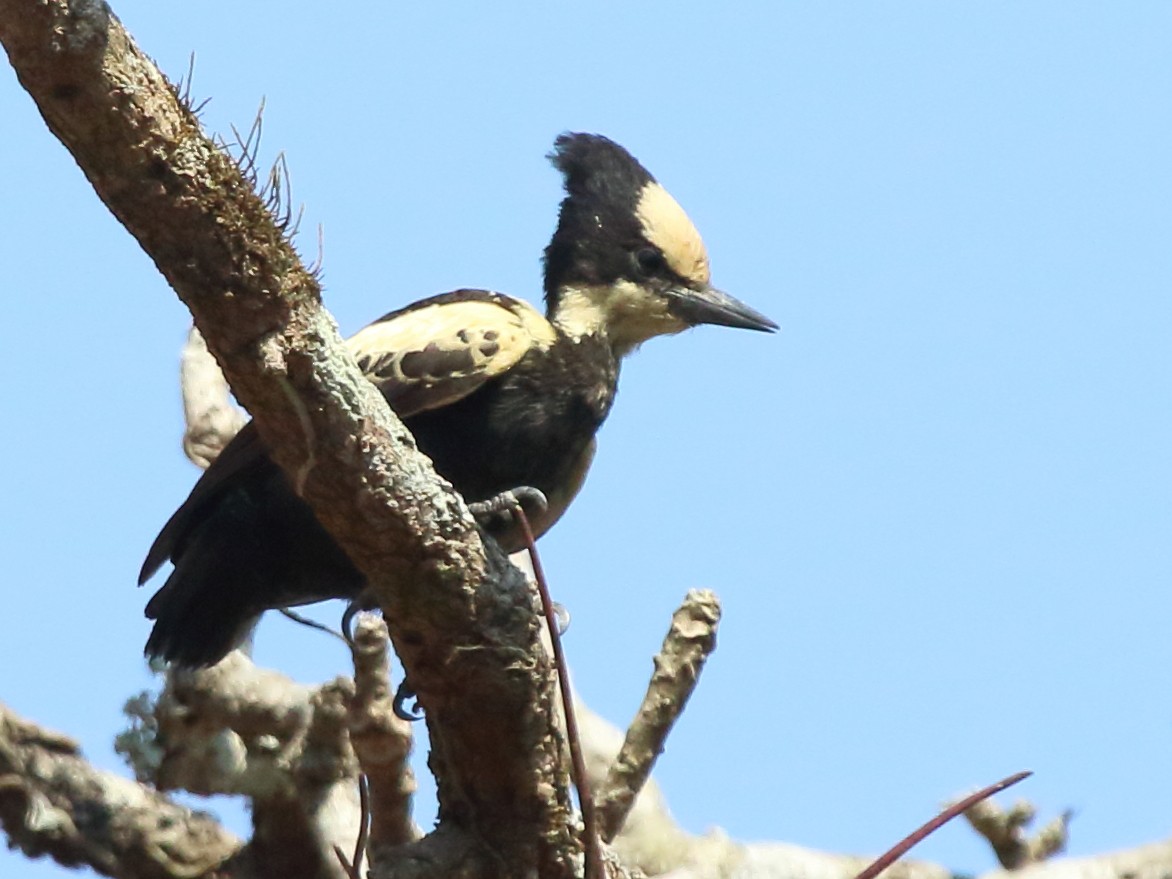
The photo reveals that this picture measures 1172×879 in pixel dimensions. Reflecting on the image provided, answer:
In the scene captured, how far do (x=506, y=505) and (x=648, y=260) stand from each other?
4.26 feet

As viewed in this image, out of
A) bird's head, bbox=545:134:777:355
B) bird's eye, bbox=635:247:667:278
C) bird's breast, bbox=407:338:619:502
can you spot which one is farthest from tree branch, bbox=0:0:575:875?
bird's eye, bbox=635:247:667:278

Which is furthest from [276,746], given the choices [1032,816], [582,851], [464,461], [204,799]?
[1032,816]

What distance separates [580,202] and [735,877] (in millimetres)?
1781

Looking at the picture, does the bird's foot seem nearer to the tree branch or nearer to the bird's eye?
the tree branch

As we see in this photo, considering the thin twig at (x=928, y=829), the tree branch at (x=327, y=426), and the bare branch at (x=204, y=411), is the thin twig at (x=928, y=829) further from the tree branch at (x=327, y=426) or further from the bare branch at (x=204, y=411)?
the bare branch at (x=204, y=411)

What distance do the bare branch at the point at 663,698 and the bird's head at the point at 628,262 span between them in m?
1.29

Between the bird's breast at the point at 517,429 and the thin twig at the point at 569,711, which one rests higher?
the bird's breast at the point at 517,429

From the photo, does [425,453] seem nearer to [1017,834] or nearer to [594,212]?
[594,212]

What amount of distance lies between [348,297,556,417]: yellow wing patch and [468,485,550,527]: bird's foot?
280mm

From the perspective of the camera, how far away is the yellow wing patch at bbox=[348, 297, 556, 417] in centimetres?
423

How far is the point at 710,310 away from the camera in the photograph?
15.8 ft

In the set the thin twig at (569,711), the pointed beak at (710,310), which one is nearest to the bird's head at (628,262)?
the pointed beak at (710,310)

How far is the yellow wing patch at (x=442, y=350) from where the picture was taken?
423 cm

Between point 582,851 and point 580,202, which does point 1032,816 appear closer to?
point 582,851
